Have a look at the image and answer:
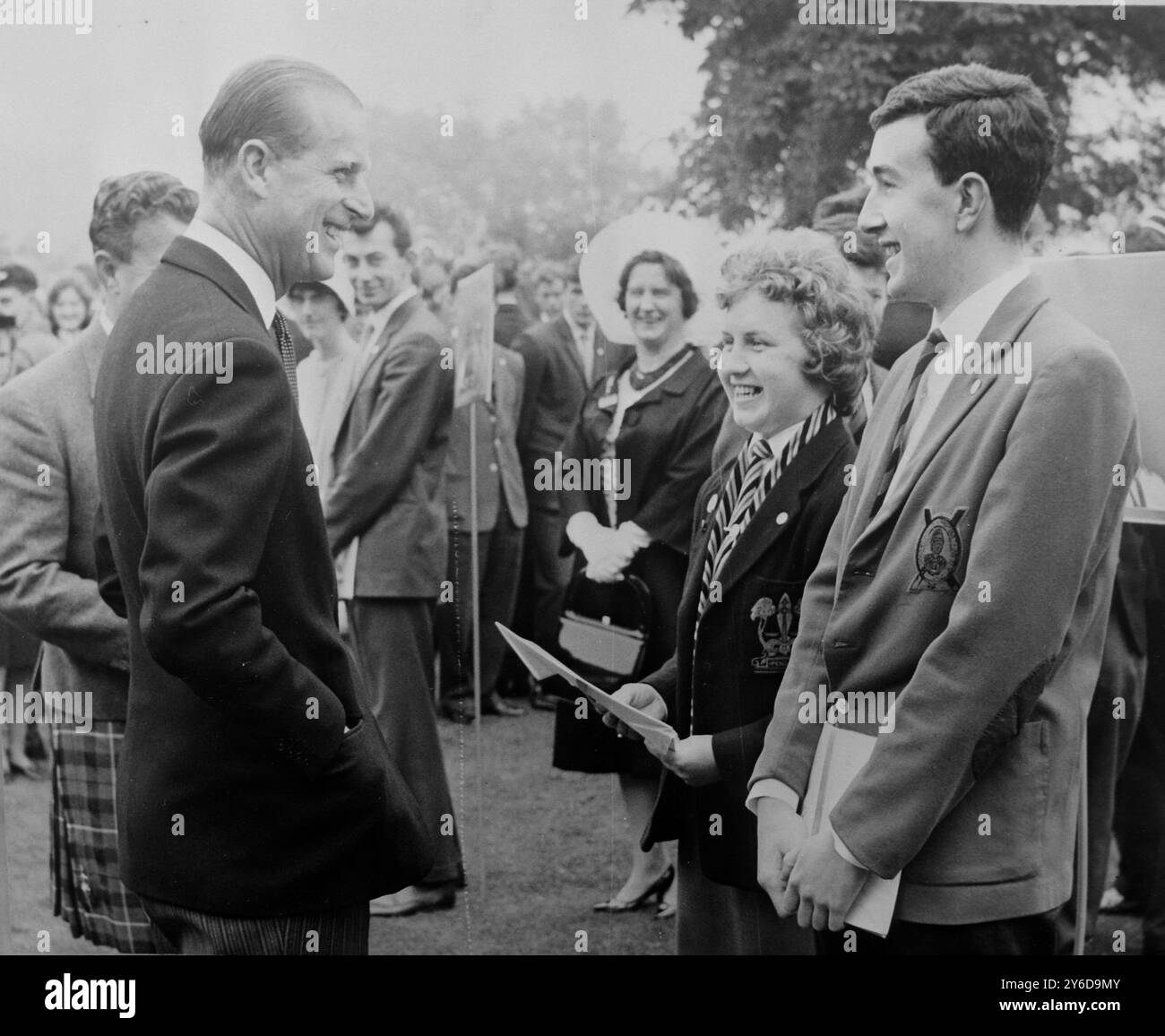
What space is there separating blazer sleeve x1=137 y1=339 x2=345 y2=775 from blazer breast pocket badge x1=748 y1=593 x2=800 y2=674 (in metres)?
1.02

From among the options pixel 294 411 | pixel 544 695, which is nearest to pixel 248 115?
pixel 294 411

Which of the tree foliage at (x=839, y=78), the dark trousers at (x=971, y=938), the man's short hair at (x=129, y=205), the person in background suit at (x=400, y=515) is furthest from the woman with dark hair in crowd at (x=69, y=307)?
the dark trousers at (x=971, y=938)

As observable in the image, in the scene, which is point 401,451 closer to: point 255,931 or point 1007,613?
point 255,931

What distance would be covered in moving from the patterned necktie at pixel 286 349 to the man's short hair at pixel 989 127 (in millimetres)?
1514

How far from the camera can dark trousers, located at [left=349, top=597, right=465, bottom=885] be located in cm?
363

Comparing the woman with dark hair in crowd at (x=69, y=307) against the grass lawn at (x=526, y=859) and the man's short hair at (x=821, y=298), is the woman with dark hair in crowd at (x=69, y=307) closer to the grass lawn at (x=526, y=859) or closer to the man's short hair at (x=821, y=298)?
the grass lawn at (x=526, y=859)

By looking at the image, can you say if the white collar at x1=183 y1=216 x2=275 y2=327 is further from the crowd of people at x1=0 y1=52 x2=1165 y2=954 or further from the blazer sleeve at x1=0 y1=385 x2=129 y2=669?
the blazer sleeve at x1=0 y1=385 x2=129 y2=669

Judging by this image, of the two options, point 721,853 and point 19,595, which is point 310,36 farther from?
point 721,853

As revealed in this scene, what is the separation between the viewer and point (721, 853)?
3.53 meters

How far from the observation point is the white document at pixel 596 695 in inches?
137

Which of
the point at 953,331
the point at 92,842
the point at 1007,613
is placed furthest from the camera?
the point at 92,842

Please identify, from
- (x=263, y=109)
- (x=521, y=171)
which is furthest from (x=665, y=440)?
(x=263, y=109)

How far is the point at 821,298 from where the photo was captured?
3.42 meters

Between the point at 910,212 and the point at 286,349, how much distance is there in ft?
4.94
